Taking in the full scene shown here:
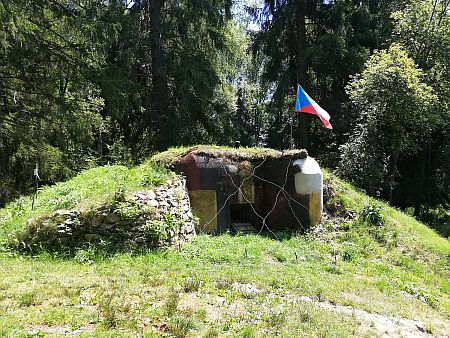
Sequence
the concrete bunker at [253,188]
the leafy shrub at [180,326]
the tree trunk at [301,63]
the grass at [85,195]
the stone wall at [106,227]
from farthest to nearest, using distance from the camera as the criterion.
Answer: the tree trunk at [301,63] → the concrete bunker at [253,188] → the grass at [85,195] → the stone wall at [106,227] → the leafy shrub at [180,326]

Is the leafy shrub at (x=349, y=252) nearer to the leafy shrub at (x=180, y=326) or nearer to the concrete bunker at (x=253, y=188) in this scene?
the concrete bunker at (x=253, y=188)

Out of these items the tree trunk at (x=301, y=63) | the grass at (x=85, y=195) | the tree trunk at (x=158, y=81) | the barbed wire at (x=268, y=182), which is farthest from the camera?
the tree trunk at (x=301, y=63)

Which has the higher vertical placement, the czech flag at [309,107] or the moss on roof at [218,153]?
the czech flag at [309,107]

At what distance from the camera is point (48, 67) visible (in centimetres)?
1443

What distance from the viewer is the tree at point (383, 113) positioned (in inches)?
558

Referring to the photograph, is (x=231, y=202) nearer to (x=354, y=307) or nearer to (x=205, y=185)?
(x=205, y=185)

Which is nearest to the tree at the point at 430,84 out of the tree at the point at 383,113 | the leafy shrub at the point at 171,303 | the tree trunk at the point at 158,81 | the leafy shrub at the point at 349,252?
the tree at the point at 383,113

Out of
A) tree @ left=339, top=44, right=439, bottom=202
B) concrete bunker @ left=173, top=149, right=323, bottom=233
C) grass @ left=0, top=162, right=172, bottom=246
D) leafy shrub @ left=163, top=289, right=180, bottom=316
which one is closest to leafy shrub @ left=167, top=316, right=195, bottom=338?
leafy shrub @ left=163, top=289, right=180, bottom=316

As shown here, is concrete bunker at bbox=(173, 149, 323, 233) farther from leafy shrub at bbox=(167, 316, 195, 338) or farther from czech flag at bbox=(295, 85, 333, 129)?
leafy shrub at bbox=(167, 316, 195, 338)

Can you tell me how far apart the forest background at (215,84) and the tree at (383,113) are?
0.05 metres

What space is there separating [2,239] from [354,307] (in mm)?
6131

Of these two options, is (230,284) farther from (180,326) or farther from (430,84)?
(430,84)

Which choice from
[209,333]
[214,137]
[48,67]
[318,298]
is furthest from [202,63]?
[209,333]

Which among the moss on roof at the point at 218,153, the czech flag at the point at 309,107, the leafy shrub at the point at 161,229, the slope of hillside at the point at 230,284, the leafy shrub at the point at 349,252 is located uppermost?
the czech flag at the point at 309,107
